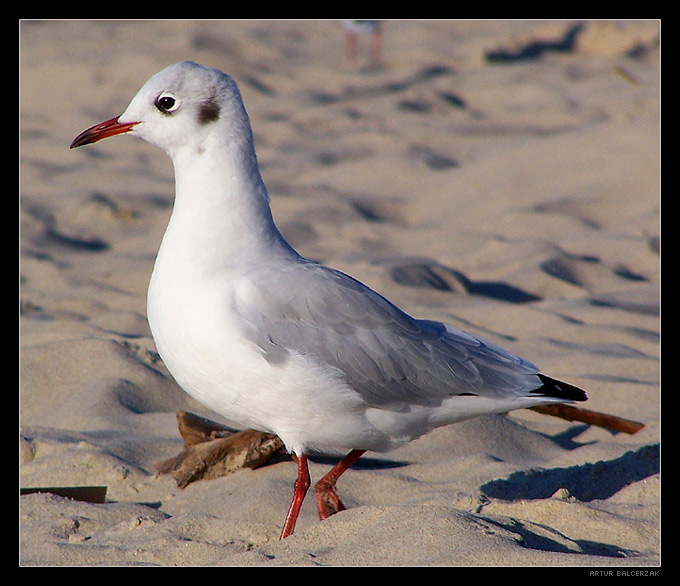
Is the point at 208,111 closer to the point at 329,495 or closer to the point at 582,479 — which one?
the point at 329,495

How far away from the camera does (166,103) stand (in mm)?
3201

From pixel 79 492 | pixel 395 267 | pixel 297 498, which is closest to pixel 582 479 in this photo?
pixel 297 498

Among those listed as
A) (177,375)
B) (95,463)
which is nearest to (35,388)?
(95,463)

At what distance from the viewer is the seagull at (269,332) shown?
2938mm

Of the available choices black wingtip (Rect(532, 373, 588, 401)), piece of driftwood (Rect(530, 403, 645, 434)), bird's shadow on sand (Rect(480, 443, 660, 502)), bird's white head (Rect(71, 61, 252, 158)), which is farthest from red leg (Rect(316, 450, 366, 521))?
bird's white head (Rect(71, 61, 252, 158))

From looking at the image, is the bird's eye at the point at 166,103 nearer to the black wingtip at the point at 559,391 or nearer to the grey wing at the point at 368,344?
the grey wing at the point at 368,344

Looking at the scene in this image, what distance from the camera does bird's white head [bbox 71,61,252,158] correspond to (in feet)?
10.5

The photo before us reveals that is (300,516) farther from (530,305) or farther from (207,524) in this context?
(530,305)

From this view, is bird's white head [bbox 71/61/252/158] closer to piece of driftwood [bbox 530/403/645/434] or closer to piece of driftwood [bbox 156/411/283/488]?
piece of driftwood [bbox 156/411/283/488]

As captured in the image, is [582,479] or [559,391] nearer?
[559,391]

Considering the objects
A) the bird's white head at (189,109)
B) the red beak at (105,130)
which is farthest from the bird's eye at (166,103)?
the red beak at (105,130)

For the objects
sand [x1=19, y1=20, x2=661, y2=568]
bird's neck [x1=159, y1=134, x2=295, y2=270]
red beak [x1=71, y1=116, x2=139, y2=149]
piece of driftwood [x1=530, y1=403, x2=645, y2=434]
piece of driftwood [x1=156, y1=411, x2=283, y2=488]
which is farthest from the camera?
piece of driftwood [x1=530, y1=403, x2=645, y2=434]

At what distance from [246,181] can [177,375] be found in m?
0.75

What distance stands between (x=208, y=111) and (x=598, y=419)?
2.15m
